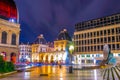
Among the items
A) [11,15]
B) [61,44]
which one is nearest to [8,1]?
[11,15]

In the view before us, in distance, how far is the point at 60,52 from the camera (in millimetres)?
118250

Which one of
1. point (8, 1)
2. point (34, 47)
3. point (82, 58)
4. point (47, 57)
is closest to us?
point (8, 1)

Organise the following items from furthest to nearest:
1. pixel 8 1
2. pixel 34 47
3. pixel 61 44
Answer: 1. pixel 34 47
2. pixel 61 44
3. pixel 8 1

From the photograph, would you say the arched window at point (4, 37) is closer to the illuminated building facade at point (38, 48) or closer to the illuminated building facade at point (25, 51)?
the illuminated building facade at point (38, 48)

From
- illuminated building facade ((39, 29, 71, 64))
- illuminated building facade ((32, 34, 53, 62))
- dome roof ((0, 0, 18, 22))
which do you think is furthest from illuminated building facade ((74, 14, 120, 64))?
illuminated building facade ((32, 34, 53, 62))

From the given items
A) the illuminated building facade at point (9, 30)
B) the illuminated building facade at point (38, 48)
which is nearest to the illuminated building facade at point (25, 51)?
the illuminated building facade at point (38, 48)

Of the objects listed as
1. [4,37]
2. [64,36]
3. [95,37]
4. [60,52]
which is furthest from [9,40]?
[64,36]

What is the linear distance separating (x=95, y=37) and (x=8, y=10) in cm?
4403

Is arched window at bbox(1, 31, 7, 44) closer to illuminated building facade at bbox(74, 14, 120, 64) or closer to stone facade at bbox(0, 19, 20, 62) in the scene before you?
stone facade at bbox(0, 19, 20, 62)

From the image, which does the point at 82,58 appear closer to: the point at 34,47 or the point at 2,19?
the point at 2,19

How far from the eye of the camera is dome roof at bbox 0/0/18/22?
2464 inches

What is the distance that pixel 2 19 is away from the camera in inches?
2421

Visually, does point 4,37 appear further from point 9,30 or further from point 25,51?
point 25,51

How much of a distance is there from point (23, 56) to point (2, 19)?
101m
